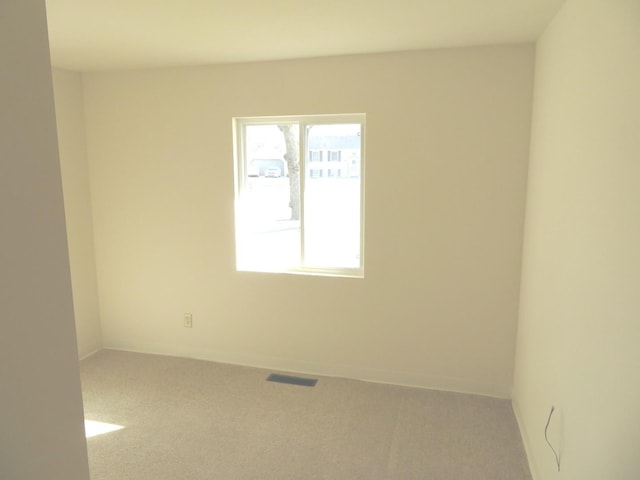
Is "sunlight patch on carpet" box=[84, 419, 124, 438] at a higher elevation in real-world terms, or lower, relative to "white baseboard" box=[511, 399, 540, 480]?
lower

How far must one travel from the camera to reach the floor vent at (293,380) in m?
3.32

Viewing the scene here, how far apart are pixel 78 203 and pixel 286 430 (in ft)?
8.40

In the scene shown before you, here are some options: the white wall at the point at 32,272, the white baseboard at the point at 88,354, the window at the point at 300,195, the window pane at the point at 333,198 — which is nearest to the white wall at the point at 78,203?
the white baseboard at the point at 88,354

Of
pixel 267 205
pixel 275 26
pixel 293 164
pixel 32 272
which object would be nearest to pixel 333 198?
pixel 293 164

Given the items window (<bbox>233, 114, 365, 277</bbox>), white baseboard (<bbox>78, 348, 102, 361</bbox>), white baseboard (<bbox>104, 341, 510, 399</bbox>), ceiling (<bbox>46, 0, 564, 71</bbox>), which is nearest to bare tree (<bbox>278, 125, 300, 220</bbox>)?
window (<bbox>233, 114, 365, 277</bbox>)

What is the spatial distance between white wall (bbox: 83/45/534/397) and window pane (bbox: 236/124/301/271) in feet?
0.49

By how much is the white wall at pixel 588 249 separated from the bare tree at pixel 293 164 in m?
1.70

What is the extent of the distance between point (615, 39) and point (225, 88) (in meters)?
2.60

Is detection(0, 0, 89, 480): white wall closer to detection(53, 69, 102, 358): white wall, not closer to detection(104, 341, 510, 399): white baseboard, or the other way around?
detection(104, 341, 510, 399): white baseboard

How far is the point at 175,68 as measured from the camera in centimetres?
342

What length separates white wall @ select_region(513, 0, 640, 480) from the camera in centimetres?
126

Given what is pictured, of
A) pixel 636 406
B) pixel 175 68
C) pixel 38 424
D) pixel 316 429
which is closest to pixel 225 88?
pixel 175 68

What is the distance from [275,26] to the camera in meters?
2.40

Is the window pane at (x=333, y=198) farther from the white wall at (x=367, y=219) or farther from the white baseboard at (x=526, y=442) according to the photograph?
the white baseboard at (x=526, y=442)
